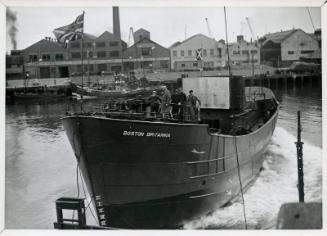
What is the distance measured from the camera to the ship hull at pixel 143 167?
8.95 metres

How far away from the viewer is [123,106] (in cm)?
1098

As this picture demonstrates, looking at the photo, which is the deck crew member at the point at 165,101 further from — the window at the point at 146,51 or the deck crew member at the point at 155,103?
the window at the point at 146,51

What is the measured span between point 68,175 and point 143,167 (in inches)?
318

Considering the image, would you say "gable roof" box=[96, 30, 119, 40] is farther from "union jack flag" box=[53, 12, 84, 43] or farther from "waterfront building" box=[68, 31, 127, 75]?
"union jack flag" box=[53, 12, 84, 43]

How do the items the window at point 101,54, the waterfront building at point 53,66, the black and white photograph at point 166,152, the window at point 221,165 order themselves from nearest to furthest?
1. the black and white photograph at point 166,152
2. the window at point 221,165
3. the waterfront building at point 53,66
4. the window at point 101,54

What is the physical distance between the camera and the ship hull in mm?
8953

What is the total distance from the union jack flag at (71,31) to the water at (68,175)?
3806 millimetres

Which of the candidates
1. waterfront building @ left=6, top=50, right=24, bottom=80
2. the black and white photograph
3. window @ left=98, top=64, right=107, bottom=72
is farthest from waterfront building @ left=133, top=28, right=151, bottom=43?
the black and white photograph

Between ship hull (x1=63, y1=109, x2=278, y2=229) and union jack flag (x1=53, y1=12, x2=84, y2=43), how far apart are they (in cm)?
230

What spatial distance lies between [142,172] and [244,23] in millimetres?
6277

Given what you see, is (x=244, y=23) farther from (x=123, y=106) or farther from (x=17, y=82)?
(x=17, y=82)

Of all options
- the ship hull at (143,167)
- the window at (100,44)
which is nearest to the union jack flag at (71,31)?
the ship hull at (143,167)
